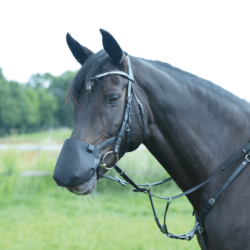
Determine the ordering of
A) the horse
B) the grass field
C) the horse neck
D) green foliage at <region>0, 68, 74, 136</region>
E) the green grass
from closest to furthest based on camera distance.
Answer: the horse, the horse neck, the grass field, the green grass, green foliage at <region>0, 68, 74, 136</region>

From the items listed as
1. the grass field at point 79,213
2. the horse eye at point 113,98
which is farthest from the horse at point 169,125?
the grass field at point 79,213

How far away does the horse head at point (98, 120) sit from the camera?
1.77 metres

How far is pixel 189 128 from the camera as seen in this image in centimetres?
214

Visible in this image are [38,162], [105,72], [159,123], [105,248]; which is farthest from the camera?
[38,162]

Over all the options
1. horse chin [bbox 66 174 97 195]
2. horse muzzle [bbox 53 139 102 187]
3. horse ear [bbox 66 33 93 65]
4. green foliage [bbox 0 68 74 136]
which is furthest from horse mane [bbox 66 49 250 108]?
green foliage [bbox 0 68 74 136]

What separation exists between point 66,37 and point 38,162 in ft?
20.2

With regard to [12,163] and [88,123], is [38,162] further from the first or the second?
[88,123]

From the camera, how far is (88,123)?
1854mm

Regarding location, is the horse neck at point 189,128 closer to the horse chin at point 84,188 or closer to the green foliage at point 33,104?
the horse chin at point 84,188

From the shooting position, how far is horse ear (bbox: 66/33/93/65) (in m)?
2.18

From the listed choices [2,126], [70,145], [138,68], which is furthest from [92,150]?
[2,126]

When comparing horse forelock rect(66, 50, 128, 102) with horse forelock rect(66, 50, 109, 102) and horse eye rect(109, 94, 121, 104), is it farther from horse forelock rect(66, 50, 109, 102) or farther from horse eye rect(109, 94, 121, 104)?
horse eye rect(109, 94, 121, 104)

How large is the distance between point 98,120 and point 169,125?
23.7 inches

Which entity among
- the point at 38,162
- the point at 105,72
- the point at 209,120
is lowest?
the point at 38,162
